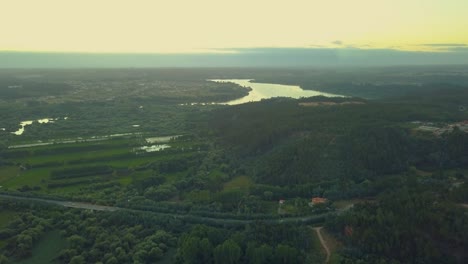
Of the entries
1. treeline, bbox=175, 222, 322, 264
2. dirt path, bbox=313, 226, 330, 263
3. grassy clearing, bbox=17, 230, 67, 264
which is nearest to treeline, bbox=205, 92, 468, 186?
dirt path, bbox=313, 226, 330, 263

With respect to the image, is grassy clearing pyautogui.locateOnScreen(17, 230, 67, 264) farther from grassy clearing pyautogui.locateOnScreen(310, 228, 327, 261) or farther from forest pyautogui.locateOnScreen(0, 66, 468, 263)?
grassy clearing pyautogui.locateOnScreen(310, 228, 327, 261)

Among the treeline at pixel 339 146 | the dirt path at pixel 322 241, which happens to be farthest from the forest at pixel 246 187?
the dirt path at pixel 322 241

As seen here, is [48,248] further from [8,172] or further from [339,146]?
[339,146]

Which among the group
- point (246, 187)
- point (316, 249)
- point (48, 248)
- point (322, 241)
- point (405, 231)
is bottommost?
point (48, 248)

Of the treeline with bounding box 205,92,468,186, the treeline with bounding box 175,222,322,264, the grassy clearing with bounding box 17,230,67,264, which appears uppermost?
the treeline with bounding box 205,92,468,186

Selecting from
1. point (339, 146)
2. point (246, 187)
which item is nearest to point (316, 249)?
point (246, 187)

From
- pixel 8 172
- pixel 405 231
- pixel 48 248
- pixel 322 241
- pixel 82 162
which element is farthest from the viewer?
pixel 82 162

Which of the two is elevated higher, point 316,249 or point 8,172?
point 8,172

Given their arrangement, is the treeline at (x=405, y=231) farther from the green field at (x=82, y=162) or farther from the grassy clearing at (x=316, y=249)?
the green field at (x=82, y=162)

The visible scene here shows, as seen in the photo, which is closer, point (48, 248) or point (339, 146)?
point (48, 248)
